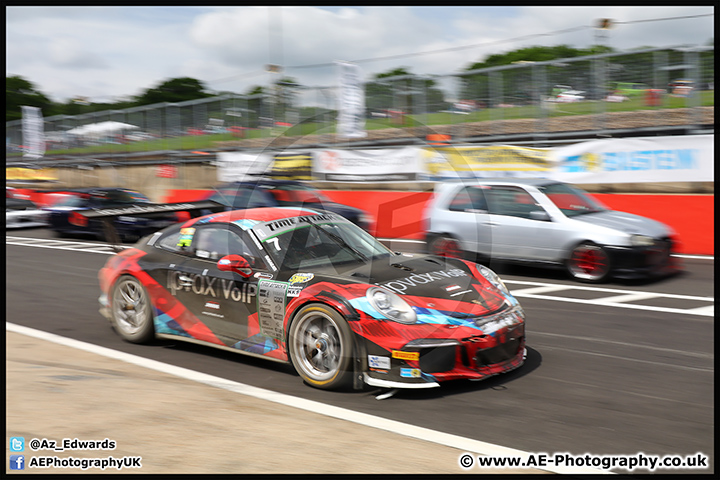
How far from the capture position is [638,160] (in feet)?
41.9

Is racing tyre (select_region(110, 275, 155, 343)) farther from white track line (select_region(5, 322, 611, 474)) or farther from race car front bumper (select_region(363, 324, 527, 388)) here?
race car front bumper (select_region(363, 324, 527, 388))

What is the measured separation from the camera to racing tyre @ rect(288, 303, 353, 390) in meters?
4.71

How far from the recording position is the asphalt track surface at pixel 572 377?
396cm

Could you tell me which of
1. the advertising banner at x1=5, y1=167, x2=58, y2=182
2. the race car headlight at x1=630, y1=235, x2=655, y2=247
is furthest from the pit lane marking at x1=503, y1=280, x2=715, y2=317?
the advertising banner at x1=5, y1=167, x2=58, y2=182

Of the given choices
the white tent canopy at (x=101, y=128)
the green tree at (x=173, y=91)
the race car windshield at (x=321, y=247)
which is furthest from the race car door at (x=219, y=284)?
the green tree at (x=173, y=91)

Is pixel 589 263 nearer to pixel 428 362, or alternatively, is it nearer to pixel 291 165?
pixel 428 362

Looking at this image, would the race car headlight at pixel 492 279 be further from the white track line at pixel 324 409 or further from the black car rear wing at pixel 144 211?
the black car rear wing at pixel 144 211

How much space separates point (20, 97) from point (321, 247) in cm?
7331

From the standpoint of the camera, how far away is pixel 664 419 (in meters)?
4.18

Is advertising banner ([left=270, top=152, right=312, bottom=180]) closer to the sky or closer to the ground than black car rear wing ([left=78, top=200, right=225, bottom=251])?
closer to the sky

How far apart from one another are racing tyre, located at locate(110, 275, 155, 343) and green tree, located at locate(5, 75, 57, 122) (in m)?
63.0

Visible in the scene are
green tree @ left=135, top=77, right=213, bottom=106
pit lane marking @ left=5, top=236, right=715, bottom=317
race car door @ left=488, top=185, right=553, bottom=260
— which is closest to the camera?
pit lane marking @ left=5, top=236, right=715, bottom=317

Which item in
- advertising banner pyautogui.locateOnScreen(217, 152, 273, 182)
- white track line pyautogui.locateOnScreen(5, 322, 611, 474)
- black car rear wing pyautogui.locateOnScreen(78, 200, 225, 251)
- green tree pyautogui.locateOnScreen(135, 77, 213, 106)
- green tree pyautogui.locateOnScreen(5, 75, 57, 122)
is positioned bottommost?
white track line pyautogui.locateOnScreen(5, 322, 611, 474)

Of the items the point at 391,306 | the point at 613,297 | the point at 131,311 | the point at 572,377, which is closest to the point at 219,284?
the point at 131,311
